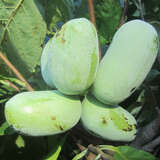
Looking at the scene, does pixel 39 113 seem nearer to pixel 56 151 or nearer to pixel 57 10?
pixel 56 151

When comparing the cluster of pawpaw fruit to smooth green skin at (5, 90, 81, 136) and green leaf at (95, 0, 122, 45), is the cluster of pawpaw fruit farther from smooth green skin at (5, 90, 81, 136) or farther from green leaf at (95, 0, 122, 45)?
green leaf at (95, 0, 122, 45)

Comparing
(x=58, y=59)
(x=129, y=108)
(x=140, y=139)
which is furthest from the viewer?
(x=129, y=108)

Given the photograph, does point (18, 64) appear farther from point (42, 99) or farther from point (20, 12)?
point (42, 99)

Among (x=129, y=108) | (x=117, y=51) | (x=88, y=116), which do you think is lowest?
(x=129, y=108)

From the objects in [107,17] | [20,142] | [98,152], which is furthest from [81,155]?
[107,17]

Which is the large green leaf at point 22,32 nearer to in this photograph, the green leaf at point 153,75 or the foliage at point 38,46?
the foliage at point 38,46

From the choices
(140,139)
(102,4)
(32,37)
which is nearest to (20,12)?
(32,37)

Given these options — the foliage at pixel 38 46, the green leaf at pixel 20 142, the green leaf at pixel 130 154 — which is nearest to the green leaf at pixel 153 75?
the foliage at pixel 38 46
